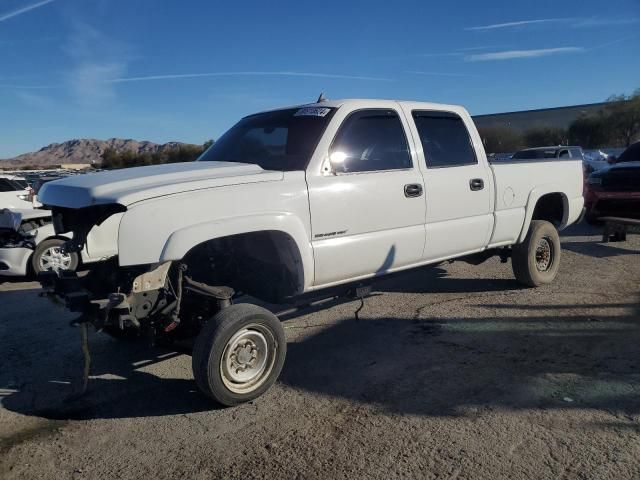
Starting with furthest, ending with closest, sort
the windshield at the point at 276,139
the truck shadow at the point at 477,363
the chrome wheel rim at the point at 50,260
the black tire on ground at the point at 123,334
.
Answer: the chrome wheel rim at the point at 50,260 → the black tire on ground at the point at 123,334 → the windshield at the point at 276,139 → the truck shadow at the point at 477,363

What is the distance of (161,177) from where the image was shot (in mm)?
3811

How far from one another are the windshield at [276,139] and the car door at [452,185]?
1.05m

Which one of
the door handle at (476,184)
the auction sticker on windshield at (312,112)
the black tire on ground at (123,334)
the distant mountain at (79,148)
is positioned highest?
the distant mountain at (79,148)

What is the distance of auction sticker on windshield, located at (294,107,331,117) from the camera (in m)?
4.55

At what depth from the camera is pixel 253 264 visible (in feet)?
14.4

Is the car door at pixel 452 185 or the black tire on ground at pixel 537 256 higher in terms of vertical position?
the car door at pixel 452 185

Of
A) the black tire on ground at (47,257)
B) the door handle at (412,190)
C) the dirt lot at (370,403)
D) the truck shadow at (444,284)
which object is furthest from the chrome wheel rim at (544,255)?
the black tire on ground at (47,257)

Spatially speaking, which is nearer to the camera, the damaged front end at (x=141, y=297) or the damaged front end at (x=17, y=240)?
the damaged front end at (x=141, y=297)

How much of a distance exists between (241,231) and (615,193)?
7.90m

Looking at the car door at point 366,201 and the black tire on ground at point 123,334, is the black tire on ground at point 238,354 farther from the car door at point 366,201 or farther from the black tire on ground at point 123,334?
the black tire on ground at point 123,334

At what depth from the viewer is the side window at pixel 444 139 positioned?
5129 millimetres

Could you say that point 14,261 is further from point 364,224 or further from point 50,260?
point 364,224

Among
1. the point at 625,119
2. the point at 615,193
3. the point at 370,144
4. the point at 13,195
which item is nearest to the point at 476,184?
the point at 370,144

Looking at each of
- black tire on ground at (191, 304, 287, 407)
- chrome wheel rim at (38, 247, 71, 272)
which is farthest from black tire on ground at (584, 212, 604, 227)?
chrome wheel rim at (38, 247, 71, 272)
